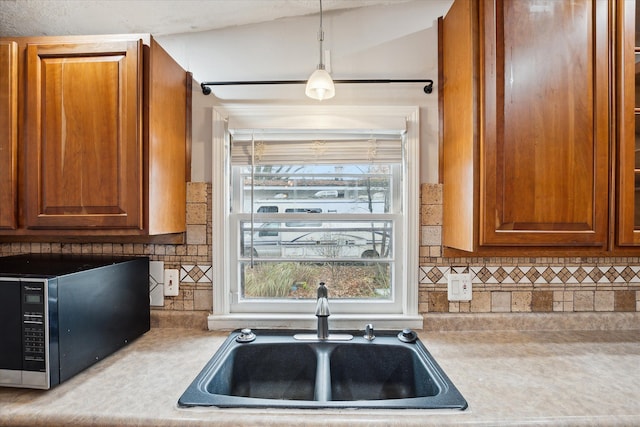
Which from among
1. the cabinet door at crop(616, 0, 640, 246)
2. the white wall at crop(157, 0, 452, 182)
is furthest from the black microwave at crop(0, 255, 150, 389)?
the cabinet door at crop(616, 0, 640, 246)

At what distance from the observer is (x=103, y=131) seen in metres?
1.25

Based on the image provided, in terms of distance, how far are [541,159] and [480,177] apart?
22 centimetres

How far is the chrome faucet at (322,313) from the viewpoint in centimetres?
145

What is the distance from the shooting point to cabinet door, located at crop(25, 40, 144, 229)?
1.25 metres

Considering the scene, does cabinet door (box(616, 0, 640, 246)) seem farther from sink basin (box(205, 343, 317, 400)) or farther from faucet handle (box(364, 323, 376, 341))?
sink basin (box(205, 343, 317, 400))

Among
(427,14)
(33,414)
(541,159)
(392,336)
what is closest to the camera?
(33,414)

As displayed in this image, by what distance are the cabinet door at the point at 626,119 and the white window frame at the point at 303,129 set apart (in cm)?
71

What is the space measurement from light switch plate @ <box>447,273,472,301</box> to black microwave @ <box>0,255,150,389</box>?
1.41 meters

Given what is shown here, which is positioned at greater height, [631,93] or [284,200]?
[631,93]

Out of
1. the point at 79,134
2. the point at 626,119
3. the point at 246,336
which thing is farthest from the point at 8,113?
the point at 626,119

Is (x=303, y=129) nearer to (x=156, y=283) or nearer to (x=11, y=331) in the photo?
(x=156, y=283)

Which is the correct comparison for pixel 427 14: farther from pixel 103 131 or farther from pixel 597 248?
pixel 103 131

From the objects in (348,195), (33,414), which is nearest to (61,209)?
(33,414)

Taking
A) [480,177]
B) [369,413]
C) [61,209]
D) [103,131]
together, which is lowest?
[369,413]
